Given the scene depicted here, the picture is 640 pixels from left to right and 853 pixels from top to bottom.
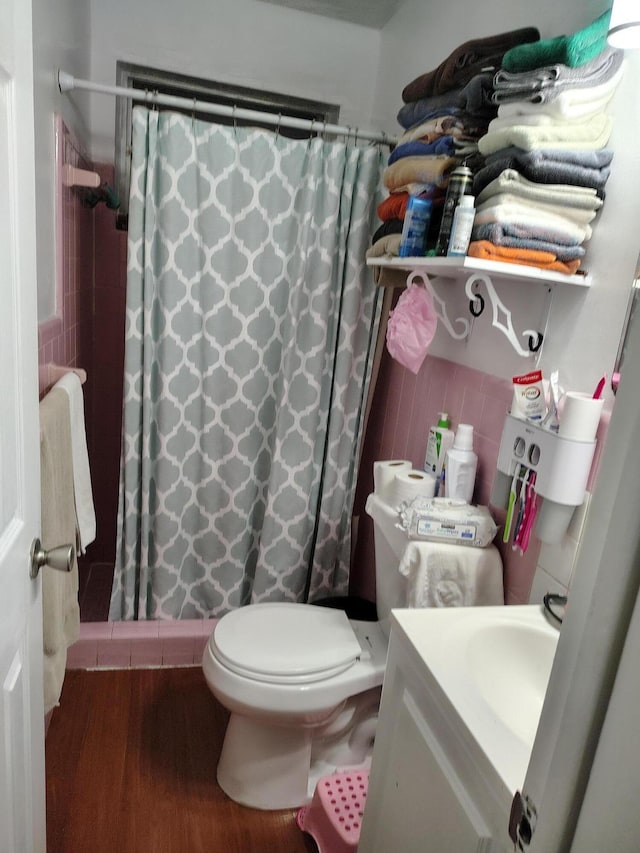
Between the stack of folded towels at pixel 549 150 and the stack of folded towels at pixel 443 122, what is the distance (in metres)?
0.12

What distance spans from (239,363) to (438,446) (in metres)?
0.79

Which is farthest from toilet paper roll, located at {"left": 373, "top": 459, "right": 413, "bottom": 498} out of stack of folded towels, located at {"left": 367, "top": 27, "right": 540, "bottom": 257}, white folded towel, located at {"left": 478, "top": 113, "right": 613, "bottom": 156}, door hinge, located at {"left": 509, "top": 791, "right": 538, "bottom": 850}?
door hinge, located at {"left": 509, "top": 791, "right": 538, "bottom": 850}

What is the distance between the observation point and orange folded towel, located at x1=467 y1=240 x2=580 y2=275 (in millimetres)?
1186

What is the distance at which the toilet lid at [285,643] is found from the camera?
1495 millimetres

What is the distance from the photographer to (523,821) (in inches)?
21.0

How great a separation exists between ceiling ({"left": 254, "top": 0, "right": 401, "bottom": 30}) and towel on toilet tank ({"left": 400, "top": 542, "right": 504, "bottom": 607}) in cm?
199

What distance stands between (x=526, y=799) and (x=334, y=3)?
252 centimetres

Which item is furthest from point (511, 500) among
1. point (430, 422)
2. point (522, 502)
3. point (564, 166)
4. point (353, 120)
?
point (353, 120)

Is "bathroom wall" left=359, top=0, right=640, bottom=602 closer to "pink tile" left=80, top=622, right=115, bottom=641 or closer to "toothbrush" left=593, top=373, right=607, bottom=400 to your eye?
"toothbrush" left=593, top=373, right=607, bottom=400

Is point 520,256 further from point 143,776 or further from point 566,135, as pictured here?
point 143,776

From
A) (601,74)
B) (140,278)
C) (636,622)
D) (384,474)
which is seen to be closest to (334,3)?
(140,278)

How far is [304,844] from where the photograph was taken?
1.52 metres

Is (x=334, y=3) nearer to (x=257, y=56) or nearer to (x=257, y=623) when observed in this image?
(x=257, y=56)

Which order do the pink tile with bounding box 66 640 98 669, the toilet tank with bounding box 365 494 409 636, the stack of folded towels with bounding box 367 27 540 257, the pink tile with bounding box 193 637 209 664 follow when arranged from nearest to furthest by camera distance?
the stack of folded towels with bounding box 367 27 540 257 < the toilet tank with bounding box 365 494 409 636 < the pink tile with bounding box 66 640 98 669 < the pink tile with bounding box 193 637 209 664
